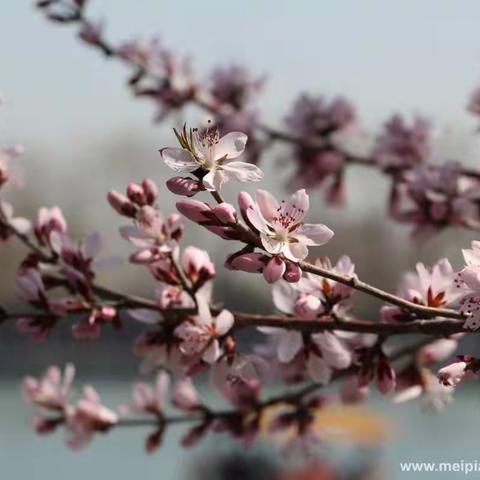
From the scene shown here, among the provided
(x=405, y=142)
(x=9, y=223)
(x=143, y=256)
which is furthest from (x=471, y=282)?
(x=405, y=142)

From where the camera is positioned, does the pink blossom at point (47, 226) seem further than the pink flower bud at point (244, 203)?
Yes

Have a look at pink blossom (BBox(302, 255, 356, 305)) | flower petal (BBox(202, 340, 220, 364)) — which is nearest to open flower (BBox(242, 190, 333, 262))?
pink blossom (BBox(302, 255, 356, 305))

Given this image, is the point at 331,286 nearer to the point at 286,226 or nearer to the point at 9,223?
the point at 286,226

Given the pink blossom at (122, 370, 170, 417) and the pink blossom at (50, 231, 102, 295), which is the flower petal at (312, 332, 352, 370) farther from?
the pink blossom at (122, 370, 170, 417)

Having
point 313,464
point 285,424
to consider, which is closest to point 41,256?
point 285,424

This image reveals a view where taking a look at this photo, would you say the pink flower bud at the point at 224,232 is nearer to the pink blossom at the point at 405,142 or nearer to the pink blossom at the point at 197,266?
the pink blossom at the point at 197,266

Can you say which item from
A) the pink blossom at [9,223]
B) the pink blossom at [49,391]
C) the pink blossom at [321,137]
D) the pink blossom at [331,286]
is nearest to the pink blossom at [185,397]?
the pink blossom at [49,391]
